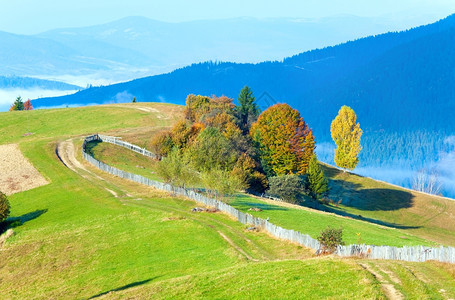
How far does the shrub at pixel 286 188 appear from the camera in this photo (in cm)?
10325

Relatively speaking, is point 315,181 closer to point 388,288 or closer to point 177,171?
point 177,171

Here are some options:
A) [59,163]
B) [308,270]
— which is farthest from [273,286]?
[59,163]

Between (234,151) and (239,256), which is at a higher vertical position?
(234,151)

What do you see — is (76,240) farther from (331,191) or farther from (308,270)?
(331,191)

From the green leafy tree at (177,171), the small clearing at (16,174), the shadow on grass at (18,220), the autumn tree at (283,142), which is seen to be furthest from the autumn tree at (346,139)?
the shadow on grass at (18,220)

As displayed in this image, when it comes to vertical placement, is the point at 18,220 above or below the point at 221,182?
below

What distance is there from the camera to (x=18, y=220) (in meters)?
75.9

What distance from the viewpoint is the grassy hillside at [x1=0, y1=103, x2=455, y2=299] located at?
127 feet

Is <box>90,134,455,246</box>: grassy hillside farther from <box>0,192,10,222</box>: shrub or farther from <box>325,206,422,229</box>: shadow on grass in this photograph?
<box>0,192,10,222</box>: shrub

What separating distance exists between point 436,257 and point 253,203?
134ft

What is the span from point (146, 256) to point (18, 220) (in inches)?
1103

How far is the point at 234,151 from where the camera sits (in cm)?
10831

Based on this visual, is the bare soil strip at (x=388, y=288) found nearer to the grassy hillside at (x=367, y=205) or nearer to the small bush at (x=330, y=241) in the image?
the small bush at (x=330, y=241)

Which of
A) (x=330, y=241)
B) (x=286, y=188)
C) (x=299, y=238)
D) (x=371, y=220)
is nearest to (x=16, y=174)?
(x=286, y=188)
